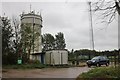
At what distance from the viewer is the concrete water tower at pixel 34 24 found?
162 feet

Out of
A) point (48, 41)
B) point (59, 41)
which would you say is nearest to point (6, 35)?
point (48, 41)

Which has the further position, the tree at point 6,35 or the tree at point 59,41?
the tree at point 59,41

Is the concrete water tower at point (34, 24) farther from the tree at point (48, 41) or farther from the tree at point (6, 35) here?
the tree at point (48, 41)

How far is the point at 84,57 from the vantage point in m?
64.2

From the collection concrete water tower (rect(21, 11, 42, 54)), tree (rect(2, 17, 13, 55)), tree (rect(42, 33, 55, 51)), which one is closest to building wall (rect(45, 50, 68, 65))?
concrete water tower (rect(21, 11, 42, 54))

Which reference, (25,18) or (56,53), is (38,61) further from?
(25,18)

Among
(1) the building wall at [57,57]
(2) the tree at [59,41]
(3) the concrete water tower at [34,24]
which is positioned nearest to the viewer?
(1) the building wall at [57,57]

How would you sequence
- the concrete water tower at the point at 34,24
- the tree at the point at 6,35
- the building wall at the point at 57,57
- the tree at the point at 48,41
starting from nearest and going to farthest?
the tree at the point at 6,35, the building wall at the point at 57,57, the concrete water tower at the point at 34,24, the tree at the point at 48,41

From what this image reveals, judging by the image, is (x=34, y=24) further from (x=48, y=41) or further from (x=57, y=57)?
(x=48, y=41)

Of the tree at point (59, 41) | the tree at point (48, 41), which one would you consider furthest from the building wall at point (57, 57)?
the tree at point (59, 41)

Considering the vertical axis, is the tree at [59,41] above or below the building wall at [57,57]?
above

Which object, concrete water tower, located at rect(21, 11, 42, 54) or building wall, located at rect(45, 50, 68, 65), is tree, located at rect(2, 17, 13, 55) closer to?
concrete water tower, located at rect(21, 11, 42, 54)

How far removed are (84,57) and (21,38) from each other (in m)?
22.7

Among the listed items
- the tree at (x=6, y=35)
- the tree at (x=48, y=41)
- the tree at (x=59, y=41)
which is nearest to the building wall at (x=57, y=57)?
the tree at (x=6, y=35)
